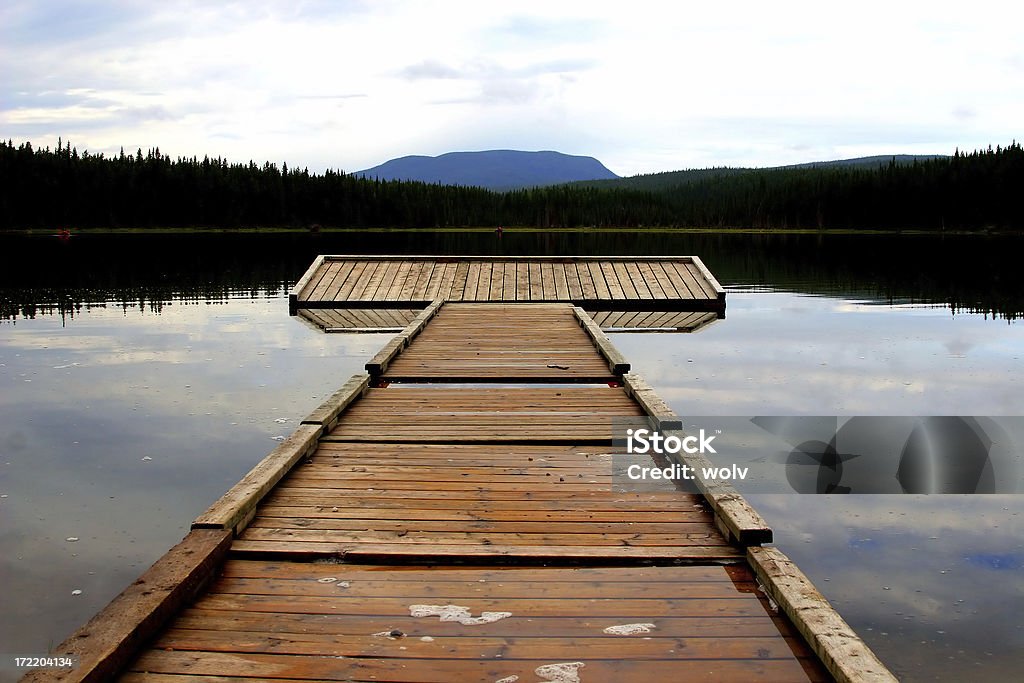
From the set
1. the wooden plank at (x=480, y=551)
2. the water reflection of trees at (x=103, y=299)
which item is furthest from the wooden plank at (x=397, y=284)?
the wooden plank at (x=480, y=551)

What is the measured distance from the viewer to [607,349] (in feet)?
37.5

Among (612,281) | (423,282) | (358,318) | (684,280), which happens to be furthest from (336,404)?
(684,280)

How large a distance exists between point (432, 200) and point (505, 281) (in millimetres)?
86180

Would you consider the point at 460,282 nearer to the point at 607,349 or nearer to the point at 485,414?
the point at 607,349

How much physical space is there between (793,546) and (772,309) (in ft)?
53.2

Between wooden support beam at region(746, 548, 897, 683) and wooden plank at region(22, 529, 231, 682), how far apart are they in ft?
8.79

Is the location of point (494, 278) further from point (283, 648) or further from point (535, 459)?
point (283, 648)

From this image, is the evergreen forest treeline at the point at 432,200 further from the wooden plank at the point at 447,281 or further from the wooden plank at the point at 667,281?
the wooden plank at the point at 447,281

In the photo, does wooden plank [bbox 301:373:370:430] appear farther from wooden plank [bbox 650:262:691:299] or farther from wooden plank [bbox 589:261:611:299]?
wooden plank [bbox 650:262:691:299]

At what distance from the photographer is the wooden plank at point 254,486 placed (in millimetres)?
4867

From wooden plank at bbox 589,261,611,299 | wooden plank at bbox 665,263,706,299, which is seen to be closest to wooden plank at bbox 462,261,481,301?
wooden plank at bbox 589,261,611,299

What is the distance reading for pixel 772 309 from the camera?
21453 mm

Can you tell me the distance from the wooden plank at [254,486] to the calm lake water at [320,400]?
833 millimetres

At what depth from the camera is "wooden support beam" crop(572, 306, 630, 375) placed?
10156 mm
